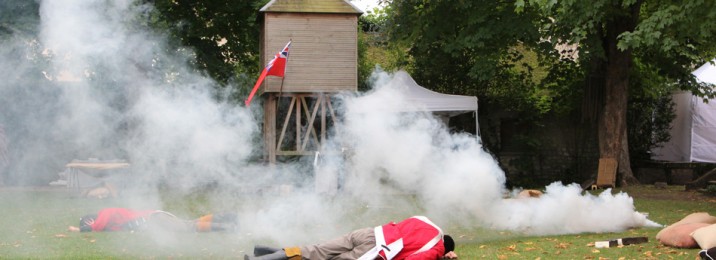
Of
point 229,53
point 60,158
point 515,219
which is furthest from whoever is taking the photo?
point 229,53

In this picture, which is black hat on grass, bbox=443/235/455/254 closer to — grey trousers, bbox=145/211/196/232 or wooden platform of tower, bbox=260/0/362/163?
grey trousers, bbox=145/211/196/232

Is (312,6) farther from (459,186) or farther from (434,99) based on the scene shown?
(459,186)

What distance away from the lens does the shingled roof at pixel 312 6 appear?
1912cm

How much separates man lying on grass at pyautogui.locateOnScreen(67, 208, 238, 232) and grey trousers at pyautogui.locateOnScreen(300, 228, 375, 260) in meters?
3.41

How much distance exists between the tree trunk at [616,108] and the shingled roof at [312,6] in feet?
26.1

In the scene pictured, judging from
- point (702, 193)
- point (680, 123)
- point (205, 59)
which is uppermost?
point (205, 59)

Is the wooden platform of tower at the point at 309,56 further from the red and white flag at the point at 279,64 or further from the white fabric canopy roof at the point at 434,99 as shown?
the white fabric canopy roof at the point at 434,99

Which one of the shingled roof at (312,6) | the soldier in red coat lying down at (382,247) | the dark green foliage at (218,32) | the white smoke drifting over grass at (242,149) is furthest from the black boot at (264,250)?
the shingled roof at (312,6)

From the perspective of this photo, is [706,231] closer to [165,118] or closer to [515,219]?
[515,219]

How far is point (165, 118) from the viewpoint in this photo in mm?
13570

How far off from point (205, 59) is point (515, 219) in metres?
10.8

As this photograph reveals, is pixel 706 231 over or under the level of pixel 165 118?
under

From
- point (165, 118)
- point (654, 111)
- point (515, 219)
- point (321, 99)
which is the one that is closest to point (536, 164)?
point (654, 111)

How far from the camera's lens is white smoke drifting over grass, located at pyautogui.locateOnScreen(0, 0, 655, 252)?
1274 cm
